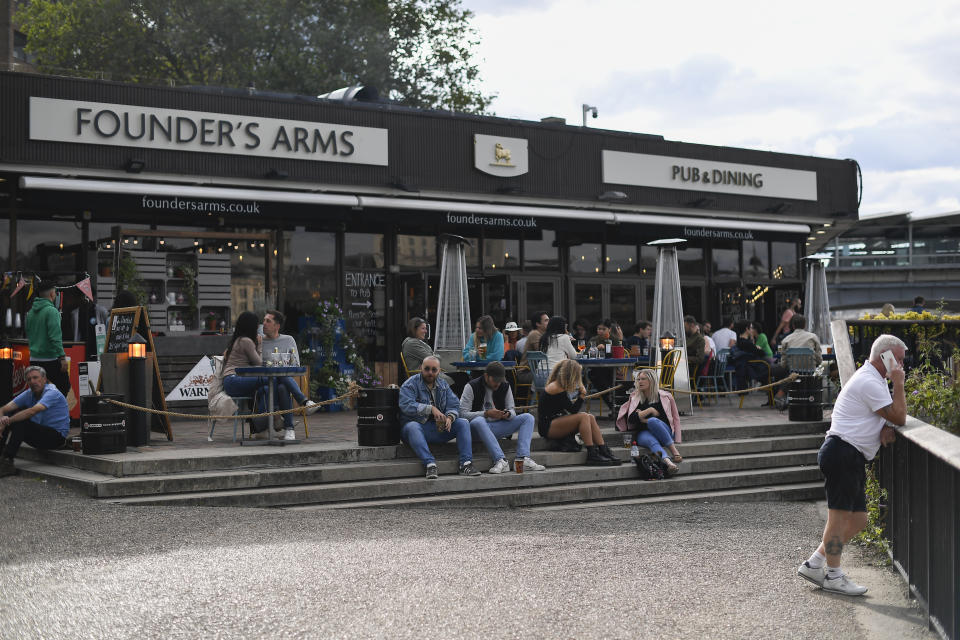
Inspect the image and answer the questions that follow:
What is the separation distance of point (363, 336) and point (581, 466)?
6129 millimetres

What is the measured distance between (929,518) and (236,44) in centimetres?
3077

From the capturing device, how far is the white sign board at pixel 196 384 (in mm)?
13469

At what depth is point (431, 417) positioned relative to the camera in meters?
9.73

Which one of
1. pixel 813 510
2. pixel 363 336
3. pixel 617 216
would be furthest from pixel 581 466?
pixel 617 216

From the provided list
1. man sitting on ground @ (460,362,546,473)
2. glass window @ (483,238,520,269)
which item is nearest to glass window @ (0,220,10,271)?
man sitting on ground @ (460,362,546,473)

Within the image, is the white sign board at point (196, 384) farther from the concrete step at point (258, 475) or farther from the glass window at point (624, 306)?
the glass window at point (624, 306)

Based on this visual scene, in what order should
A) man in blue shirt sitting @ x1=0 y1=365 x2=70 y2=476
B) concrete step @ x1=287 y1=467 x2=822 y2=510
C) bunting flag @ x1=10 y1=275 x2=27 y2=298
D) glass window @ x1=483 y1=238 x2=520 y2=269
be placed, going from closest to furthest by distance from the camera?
concrete step @ x1=287 y1=467 x2=822 y2=510
man in blue shirt sitting @ x1=0 y1=365 x2=70 y2=476
bunting flag @ x1=10 y1=275 x2=27 y2=298
glass window @ x1=483 y1=238 x2=520 y2=269

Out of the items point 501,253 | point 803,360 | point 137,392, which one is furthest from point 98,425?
point 803,360

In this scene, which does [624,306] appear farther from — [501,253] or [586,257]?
[501,253]

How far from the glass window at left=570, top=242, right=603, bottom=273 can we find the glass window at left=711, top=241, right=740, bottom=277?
289cm

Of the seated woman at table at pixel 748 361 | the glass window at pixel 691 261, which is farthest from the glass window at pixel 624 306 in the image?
the seated woman at table at pixel 748 361

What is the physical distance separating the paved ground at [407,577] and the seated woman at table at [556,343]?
3.49 meters

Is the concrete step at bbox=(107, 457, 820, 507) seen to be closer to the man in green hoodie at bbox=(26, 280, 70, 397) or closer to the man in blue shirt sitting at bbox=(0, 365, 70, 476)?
the man in blue shirt sitting at bbox=(0, 365, 70, 476)

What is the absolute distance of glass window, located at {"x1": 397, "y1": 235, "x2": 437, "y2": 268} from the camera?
52.4 feet
